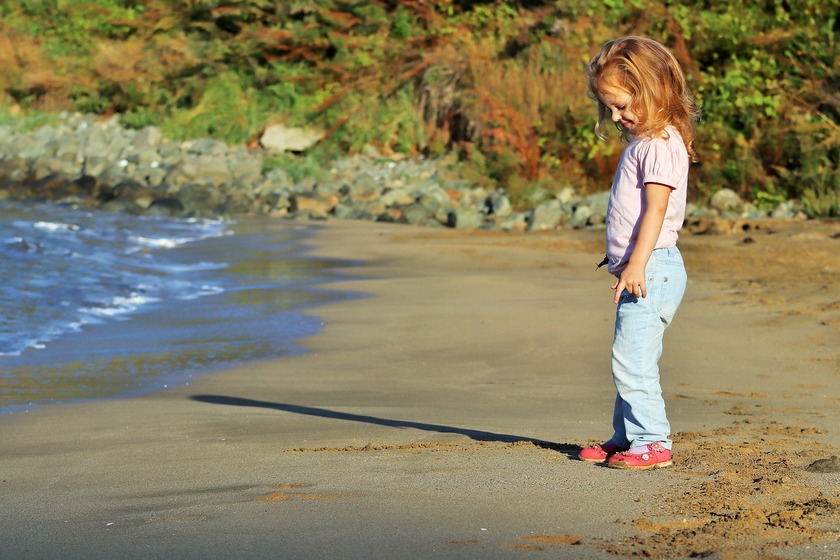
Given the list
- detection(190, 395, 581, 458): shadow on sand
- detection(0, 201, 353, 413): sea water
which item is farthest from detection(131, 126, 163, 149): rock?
detection(190, 395, 581, 458): shadow on sand

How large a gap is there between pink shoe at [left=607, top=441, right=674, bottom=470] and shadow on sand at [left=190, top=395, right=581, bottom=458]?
0.79 ft

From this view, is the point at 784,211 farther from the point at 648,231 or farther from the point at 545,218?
the point at 648,231

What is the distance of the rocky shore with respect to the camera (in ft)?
54.4

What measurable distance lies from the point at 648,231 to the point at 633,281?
0.17 metres

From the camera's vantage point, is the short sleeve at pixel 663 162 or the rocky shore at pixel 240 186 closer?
the short sleeve at pixel 663 162

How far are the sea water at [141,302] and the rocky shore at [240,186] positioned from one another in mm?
1793

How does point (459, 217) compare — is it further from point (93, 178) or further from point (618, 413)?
point (618, 413)

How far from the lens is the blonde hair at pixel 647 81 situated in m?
4.23

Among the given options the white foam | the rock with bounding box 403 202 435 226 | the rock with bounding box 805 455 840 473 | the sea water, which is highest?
the rock with bounding box 805 455 840 473

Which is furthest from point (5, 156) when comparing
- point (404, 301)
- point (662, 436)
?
point (662, 436)

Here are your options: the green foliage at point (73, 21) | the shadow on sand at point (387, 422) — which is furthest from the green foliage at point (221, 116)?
the shadow on sand at point (387, 422)

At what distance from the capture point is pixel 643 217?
4.25 m

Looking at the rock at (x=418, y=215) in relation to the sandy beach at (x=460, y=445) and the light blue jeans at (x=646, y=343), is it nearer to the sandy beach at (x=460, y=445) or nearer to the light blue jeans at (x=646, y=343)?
the sandy beach at (x=460, y=445)

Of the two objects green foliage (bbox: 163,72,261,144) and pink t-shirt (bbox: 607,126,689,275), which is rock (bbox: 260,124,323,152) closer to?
green foliage (bbox: 163,72,261,144)
